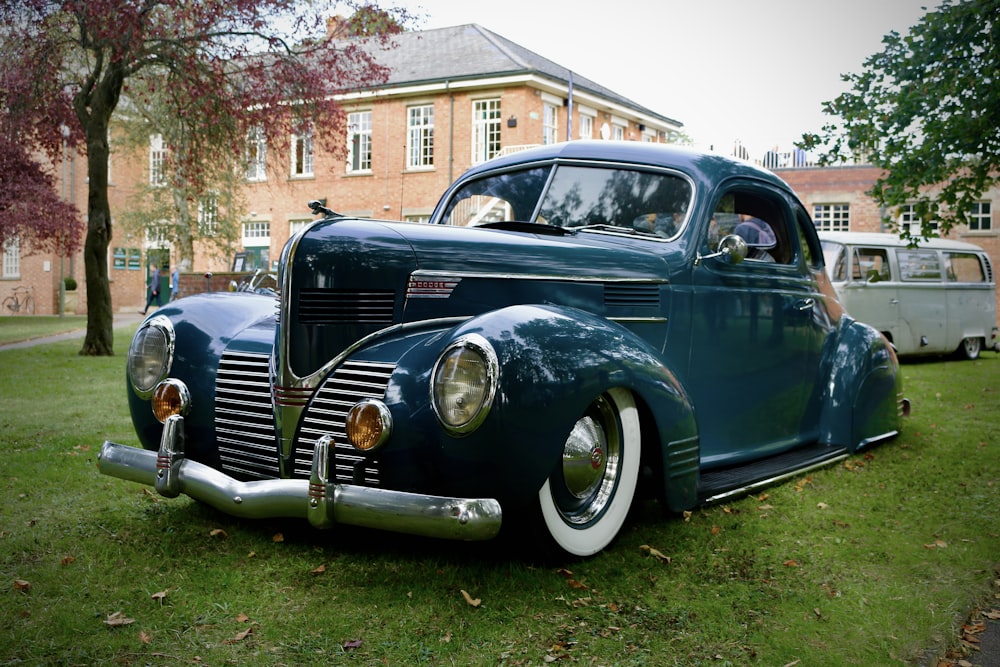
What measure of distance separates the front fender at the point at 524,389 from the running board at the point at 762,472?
96cm

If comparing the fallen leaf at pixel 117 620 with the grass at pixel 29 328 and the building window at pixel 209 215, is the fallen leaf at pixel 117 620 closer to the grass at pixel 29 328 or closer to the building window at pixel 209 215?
the grass at pixel 29 328

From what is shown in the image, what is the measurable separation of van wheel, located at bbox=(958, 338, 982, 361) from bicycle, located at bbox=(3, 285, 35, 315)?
30.2 meters

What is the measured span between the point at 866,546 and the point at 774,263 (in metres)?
1.83

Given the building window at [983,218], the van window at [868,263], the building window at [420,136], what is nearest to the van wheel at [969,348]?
the van window at [868,263]

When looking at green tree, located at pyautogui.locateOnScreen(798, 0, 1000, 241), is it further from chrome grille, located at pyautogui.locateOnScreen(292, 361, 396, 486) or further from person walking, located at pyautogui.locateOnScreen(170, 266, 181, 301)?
person walking, located at pyautogui.locateOnScreen(170, 266, 181, 301)

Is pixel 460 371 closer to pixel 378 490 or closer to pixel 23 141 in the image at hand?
pixel 378 490

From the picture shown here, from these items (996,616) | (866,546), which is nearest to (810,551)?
(866,546)

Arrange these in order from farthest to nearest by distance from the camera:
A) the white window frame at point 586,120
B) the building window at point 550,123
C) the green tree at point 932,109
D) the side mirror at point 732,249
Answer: the white window frame at point 586,120, the building window at point 550,123, the green tree at point 932,109, the side mirror at point 732,249

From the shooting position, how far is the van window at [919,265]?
590 inches

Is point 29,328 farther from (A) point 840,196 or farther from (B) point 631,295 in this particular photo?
(A) point 840,196

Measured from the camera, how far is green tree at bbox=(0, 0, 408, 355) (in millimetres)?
12816

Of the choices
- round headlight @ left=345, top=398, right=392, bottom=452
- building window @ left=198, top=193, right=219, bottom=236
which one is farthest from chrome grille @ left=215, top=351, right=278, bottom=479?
building window @ left=198, top=193, right=219, bottom=236

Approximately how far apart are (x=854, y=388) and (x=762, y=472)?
1388 mm

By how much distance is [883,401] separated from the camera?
608 centimetres
